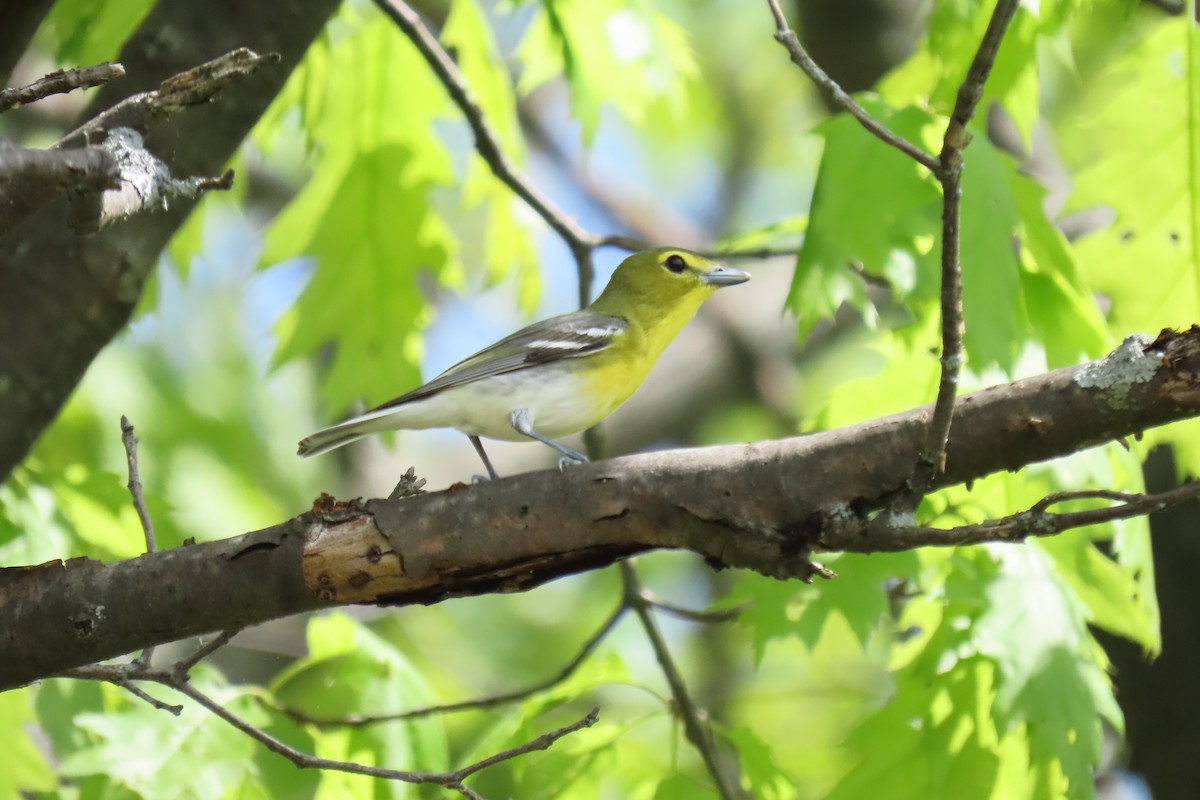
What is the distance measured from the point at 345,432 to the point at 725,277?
165 cm

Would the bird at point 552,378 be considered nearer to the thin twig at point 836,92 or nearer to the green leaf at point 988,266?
the green leaf at point 988,266

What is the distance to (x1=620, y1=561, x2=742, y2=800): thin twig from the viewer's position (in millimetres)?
3918

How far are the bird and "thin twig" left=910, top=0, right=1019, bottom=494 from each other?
71.7 inches

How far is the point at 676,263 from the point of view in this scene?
16.4 feet

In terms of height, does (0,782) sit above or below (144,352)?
below

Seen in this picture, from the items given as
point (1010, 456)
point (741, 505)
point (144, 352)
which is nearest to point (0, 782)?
point (741, 505)

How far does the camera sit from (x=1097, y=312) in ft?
12.1

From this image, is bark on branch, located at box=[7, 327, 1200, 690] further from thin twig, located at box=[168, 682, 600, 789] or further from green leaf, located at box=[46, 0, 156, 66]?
green leaf, located at box=[46, 0, 156, 66]

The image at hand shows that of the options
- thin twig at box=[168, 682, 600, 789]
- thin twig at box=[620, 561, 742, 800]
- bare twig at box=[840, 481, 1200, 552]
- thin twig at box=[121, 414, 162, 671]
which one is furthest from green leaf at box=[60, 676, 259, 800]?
bare twig at box=[840, 481, 1200, 552]

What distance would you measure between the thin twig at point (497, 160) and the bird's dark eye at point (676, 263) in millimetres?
379

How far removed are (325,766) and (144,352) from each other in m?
4.68

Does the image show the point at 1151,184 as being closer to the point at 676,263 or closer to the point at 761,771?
the point at 676,263

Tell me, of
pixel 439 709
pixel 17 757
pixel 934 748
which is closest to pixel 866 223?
pixel 934 748

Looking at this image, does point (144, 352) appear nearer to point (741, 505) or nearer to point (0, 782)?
point (0, 782)
